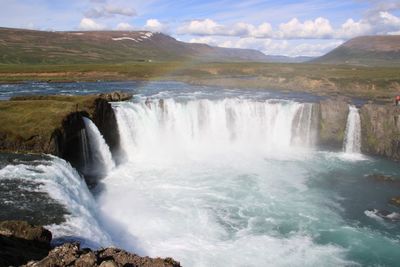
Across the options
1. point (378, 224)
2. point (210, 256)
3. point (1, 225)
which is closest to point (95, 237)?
point (1, 225)

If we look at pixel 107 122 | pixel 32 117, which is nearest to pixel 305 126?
pixel 107 122

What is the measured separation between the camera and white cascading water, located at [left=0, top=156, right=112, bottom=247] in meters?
15.7

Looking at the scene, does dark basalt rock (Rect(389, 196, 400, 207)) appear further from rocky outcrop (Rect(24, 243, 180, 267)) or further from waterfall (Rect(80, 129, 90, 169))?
waterfall (Rect(80, 129, 90, 169))

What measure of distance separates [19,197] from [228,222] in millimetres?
11393

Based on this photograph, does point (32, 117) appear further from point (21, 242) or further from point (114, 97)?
point (114, 97)

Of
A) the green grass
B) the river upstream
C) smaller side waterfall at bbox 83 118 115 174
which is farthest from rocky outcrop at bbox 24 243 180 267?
smaller side waterfall at bbox 83 118 115 174

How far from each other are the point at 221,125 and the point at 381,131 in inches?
649

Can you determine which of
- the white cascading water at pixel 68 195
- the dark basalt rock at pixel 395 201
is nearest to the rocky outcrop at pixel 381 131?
the dark basalt rock at pixel 395 201

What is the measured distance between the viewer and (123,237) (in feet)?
68.3

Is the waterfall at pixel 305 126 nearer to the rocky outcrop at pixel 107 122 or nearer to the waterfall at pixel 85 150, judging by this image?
the rocky outcrop at pixel 107 122

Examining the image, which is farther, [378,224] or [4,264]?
[378,224]

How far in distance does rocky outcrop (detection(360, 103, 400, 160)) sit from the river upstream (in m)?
1.07

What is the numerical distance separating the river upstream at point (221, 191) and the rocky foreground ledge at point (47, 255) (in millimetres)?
2150

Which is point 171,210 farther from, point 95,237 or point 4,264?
point 4,264
